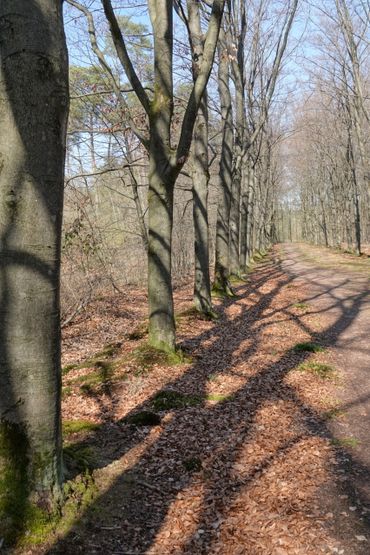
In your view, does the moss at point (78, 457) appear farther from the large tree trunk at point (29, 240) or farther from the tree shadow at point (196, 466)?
the large tree trunk at point (29, 240)

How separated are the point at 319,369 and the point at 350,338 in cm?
240

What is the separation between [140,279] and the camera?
2112 cm

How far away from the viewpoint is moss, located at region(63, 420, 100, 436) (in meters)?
4.70

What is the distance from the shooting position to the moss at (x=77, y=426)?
470cm

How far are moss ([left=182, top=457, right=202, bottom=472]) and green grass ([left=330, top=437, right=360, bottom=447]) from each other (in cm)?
155

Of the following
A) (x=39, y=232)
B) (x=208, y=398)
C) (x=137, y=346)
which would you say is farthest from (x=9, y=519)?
(x=137, y=346)

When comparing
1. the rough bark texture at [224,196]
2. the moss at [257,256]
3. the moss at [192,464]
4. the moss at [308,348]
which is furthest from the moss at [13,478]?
the moss at [257,256]

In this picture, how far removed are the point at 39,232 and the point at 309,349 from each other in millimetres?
6610

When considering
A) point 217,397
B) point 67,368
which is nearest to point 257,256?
point 67,368

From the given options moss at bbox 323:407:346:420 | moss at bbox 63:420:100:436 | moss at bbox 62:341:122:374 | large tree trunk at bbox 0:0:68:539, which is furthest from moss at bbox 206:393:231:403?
large tree trunk at bbox 0:0:68:539

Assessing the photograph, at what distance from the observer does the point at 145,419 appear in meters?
4.95

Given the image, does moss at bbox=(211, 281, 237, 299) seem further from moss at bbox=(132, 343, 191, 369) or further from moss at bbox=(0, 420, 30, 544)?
moss at bbox=(0, 420, 30, 544)

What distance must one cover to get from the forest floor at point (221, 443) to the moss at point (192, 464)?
0.01m

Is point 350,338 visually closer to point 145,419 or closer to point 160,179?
point 160,179
